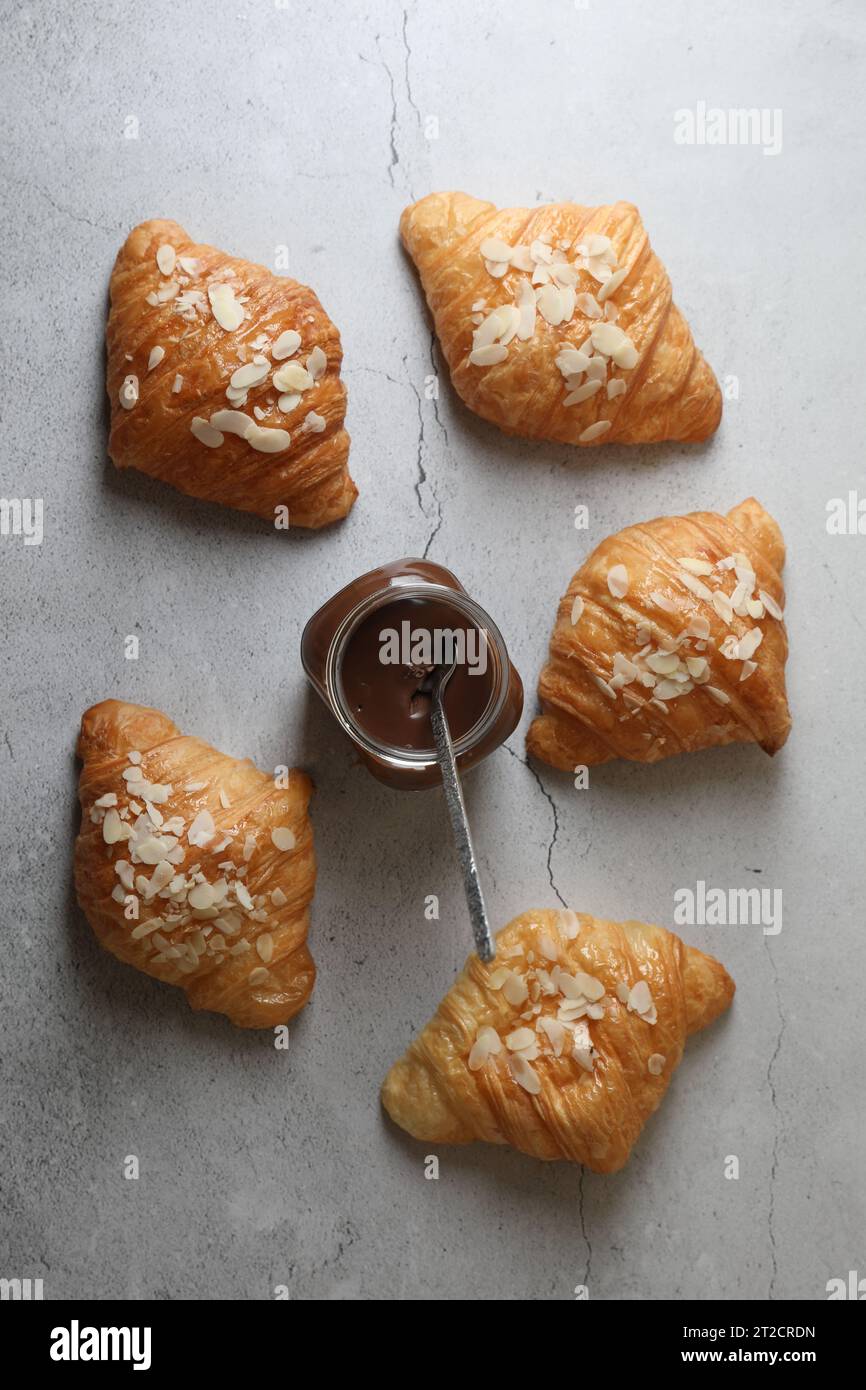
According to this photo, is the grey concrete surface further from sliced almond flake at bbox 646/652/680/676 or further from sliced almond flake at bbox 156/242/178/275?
sliced almond flake at bbox 646/652/680/676

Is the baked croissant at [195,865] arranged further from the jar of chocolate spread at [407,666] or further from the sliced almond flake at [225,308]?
the sliced almond flake at [225,308]

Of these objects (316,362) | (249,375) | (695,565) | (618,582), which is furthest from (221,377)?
(695,565)

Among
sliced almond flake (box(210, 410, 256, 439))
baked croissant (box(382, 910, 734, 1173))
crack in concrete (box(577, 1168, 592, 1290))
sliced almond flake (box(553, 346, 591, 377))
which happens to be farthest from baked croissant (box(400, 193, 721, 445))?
crack in concrete (box(577, 1168, 592, 1290))

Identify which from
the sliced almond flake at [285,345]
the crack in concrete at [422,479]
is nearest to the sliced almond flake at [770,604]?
the crack in concrete at [422,479]

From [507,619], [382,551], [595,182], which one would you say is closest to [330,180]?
[595,182]
